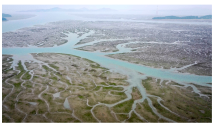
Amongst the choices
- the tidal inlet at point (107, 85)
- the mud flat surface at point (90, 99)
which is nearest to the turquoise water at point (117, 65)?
the tidal inlet at point (107, 85)

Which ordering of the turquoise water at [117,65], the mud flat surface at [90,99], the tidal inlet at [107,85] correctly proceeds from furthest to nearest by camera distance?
1. the turquoise water at [117,65]
2. the tidal inlet at [107,85]
3. the mud flat surface at [90,99]

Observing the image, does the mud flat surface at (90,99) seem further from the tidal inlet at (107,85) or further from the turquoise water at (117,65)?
the turquoise water at (117,65)

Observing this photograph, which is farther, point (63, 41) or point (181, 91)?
point (63, 41)

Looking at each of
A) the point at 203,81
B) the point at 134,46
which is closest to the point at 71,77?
the point at 203,81

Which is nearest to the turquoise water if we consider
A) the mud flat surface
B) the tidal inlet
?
the tidal inlet

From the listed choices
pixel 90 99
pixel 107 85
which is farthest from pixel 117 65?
pixel 90 99

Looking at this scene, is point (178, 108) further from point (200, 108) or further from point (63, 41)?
point (63, 41)

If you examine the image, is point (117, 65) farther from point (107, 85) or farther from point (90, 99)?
point (90, 99)

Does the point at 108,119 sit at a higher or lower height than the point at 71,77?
lower
